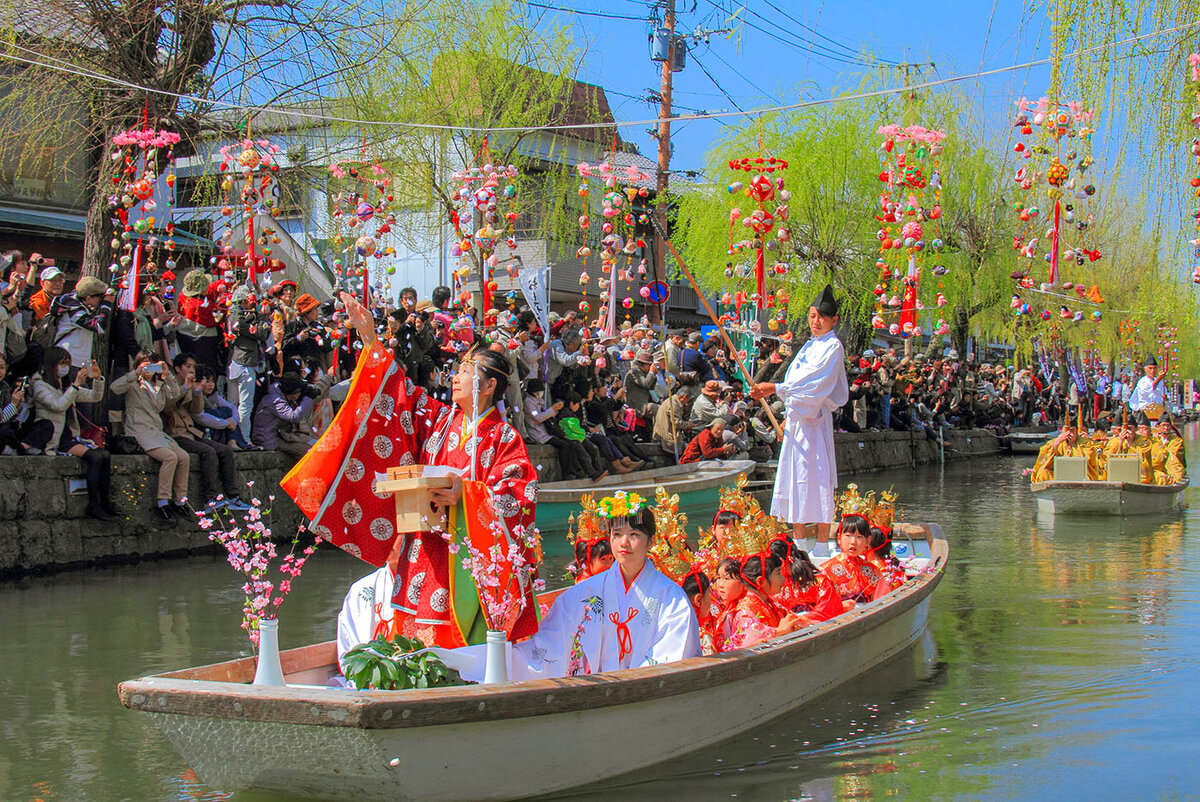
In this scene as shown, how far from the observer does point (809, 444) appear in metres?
8.05

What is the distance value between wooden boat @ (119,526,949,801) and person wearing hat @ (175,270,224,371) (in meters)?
7.44

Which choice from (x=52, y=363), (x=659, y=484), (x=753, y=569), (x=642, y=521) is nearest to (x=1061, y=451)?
(x=659, y=484)

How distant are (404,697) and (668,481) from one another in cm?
1078

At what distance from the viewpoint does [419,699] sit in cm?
426

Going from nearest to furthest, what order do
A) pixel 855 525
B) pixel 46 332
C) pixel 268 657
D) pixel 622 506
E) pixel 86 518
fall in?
1. pixel 268 657
2. pixel 622 506
3. pixel 855 525
4. pixel 46 332
5. pixel 86 518

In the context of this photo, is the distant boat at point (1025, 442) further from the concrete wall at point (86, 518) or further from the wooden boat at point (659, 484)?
the concrete wall at point (86, 518)

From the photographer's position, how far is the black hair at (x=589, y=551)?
636 cm

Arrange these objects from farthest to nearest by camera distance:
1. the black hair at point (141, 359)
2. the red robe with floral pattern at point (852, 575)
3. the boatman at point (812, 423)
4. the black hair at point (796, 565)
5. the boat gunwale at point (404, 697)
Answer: the black hair at point (141, 359)
the boatman at point (812, 423)
the red robe with floral pattern at point (852, 575)
the black hair at point (796, 565)
the boat gunwale at point (404, 697)

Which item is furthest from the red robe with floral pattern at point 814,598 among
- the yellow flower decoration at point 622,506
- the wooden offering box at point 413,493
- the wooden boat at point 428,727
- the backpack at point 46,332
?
the backpack at point 46,332

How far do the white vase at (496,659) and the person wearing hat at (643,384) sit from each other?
1273 cm

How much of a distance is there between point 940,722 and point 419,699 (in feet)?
10.7

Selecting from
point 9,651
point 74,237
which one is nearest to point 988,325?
point 74,237

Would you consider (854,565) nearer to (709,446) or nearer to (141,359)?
(141,359)

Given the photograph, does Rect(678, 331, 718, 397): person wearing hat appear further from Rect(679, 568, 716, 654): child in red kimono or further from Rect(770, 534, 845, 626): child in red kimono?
Rect(679, 568, 716, 654): child in red kimono
